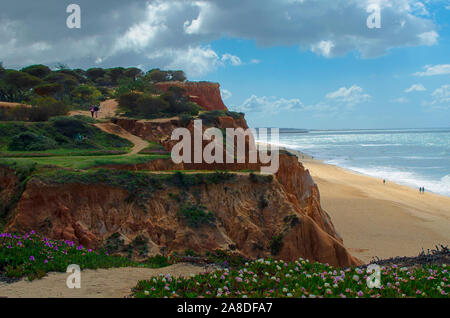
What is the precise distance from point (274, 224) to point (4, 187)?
10.9 metres

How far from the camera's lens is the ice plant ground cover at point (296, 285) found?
7.22 metres

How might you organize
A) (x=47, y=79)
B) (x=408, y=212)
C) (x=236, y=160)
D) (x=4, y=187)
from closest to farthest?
(x=4, y=187)
(x=236, y=160)
(x=408, y=212)
(x=47, y=79)

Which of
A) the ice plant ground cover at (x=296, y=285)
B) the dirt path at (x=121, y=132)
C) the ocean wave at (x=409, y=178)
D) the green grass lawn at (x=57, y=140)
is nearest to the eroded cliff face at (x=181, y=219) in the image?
the ice plant ground cover at (x=296, y=285)

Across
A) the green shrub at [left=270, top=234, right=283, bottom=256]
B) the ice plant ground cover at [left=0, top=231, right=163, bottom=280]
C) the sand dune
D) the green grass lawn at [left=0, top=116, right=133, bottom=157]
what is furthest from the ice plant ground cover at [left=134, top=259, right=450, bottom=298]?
the green grass lawn at [left=0, top=116, right=133, bottom=157]

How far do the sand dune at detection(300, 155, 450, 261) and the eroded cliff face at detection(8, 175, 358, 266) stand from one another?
24.7 feet

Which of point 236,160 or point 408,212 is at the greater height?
point 236,160

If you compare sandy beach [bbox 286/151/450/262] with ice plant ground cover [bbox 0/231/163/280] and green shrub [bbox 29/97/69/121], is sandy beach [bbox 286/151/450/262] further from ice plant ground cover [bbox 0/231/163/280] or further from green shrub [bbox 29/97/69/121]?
green shrub [bbox 29/97/69/121]

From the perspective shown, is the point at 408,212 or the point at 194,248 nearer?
the point at 194,248

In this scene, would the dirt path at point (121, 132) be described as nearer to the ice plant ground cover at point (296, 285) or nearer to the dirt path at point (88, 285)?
the dirt path at point (88, 285)

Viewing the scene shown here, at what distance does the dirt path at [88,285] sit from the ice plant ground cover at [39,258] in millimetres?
272

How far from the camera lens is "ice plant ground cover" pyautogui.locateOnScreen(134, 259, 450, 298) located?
7219 millimetres
